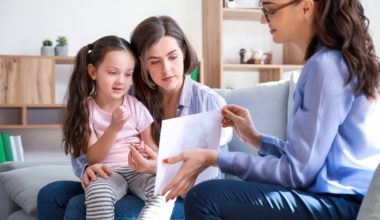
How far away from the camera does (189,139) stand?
1319mm

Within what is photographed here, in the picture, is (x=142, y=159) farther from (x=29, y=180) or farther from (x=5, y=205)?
(x=5, y=205)

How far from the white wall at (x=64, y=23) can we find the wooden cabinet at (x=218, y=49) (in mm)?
99

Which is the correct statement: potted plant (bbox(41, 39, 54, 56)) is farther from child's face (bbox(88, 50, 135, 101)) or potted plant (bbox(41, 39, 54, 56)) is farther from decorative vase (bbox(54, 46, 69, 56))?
child's face (bbox(88, 50, 135, 101))

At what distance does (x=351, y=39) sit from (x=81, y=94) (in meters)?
1.02

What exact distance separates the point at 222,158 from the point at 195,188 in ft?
0.35

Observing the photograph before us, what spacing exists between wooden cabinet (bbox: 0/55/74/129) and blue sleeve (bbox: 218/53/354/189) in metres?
2.61

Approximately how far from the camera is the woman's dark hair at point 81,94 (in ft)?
5.96

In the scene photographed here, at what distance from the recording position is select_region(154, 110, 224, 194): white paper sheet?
4.17 ft

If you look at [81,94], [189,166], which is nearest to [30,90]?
[81,94]

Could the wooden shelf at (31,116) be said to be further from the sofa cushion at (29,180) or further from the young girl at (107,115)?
the young girl at (107,115)

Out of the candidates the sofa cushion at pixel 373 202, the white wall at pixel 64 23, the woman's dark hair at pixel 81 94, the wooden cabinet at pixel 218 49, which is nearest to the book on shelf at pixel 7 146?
the white wall at pixel 64 23

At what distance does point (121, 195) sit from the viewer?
1.69m

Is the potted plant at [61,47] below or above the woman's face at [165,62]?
above

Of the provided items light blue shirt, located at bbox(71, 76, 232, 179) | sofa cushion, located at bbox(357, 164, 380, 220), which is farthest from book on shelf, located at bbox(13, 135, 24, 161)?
sofa cushion, located at bbox(357, 164, 380, 220)
